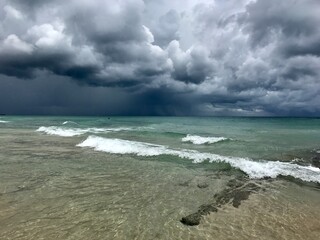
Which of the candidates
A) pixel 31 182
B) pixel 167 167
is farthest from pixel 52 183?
pixel 167 167

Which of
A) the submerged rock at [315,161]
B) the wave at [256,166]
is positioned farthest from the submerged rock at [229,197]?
the submerged rock at [315,161]

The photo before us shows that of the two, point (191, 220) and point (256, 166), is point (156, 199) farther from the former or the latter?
point (256, 166)

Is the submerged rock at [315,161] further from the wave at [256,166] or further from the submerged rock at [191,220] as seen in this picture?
the submerged rock at [191,220]

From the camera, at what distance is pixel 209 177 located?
14719 mm

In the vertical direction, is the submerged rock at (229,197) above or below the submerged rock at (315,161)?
below

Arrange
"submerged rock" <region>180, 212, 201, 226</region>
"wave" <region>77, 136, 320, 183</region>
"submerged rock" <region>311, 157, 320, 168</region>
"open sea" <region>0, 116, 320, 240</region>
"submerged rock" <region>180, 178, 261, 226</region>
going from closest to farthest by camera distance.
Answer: "open sea" <region>0, 116, 320, 240</region> < "submerged rock" <region>180, 212, 201, 226</region> < "submerged rock" <region>180, 178, 261, 226</region> < "wave" <region>77, 136, 320, 183</region> < "submerged rock" <region>311, 157, 320, 168</region>

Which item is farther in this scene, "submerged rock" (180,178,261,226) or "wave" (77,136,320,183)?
"wave" (77,136,320,183)

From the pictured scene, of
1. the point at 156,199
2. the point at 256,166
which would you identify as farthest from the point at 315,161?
the point at 156,199

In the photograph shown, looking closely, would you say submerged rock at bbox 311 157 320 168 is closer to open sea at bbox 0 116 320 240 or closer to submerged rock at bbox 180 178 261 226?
open sea at bbox 0 116 320 240

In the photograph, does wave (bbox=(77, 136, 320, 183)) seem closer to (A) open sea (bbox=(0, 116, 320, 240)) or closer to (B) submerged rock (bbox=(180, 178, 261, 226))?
(A) open sea (bbox=(0, 116, 320, 240))

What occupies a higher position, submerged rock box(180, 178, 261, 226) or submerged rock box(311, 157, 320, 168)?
submerged rock box(311, 157, 320, 168)

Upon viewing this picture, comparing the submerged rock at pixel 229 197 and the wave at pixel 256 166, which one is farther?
the wave at pixel 256 166

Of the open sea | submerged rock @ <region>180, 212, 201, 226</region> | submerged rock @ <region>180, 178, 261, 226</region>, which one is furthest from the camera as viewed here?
submerged rock @ <region>180, 178, 261, 226</region>

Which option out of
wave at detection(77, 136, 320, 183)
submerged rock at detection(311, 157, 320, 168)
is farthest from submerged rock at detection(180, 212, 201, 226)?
submerged rock at detection(311, 157, 320, 168)
